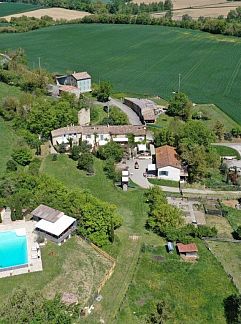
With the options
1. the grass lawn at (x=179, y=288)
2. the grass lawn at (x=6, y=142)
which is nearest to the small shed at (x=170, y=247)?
the grass lawn at (x=179, y=288)

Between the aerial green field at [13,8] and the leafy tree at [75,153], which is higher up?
the aerial green field at [13,8]

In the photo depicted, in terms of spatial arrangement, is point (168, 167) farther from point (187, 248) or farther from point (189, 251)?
point (189, 251)

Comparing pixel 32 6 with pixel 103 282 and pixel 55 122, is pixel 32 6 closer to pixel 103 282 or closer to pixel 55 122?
pixel 55 122

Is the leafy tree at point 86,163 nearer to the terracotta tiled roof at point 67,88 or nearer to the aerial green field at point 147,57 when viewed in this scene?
the terracotta tiled roof at point 67,88

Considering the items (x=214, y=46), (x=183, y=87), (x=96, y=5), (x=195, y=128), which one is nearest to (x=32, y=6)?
(x=96, y=5)

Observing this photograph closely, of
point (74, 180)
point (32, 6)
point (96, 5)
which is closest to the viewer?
point (74, 180)

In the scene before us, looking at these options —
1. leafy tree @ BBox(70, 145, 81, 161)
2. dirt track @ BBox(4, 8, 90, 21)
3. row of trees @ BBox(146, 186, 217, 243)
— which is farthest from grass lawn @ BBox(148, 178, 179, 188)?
dirt track @ BBox(4, 8, 90, 21)

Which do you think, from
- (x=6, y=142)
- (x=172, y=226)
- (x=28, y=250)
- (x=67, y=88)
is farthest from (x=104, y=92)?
(x=28, y=250)
